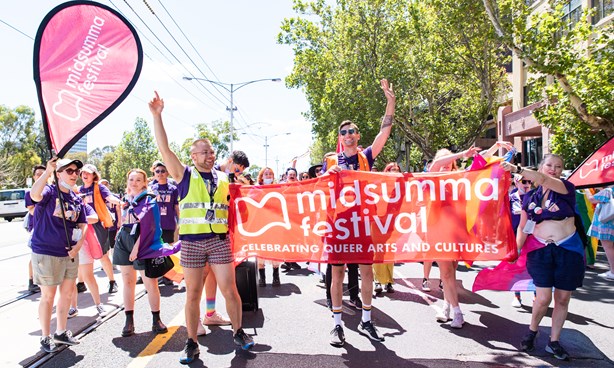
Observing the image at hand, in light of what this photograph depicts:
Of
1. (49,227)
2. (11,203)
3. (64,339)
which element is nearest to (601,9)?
(49,227)

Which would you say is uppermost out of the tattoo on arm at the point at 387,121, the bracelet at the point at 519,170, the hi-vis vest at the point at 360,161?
the tattoo on arm at the point at 387,121

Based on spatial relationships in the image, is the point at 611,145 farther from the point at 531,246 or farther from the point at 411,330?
the point at 411,330

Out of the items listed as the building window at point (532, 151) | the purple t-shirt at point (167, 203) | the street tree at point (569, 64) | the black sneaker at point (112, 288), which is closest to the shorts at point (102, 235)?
the black sneaker at point (112, 288)

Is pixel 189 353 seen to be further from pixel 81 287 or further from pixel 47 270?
pixel 81 287

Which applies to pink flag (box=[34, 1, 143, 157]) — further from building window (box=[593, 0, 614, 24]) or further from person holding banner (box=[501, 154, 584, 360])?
building window (box=[593, 0, 614, 24])

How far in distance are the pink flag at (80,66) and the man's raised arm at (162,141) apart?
2.19ft

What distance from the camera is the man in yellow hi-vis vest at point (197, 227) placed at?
426 centimetres

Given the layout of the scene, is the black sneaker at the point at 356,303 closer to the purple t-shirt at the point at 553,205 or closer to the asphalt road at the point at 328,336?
the asphalt road at the point at 328,336

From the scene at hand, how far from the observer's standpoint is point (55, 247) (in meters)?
4.60

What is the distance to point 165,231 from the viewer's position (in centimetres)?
753

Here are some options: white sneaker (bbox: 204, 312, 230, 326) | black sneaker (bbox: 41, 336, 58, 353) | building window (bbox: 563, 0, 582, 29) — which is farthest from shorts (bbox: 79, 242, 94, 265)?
building window (bbox: 563, 0, 582, 29)

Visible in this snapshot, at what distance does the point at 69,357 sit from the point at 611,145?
5564 millimetres

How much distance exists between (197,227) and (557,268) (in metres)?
3.27

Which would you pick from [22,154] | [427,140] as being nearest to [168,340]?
[427,140]
